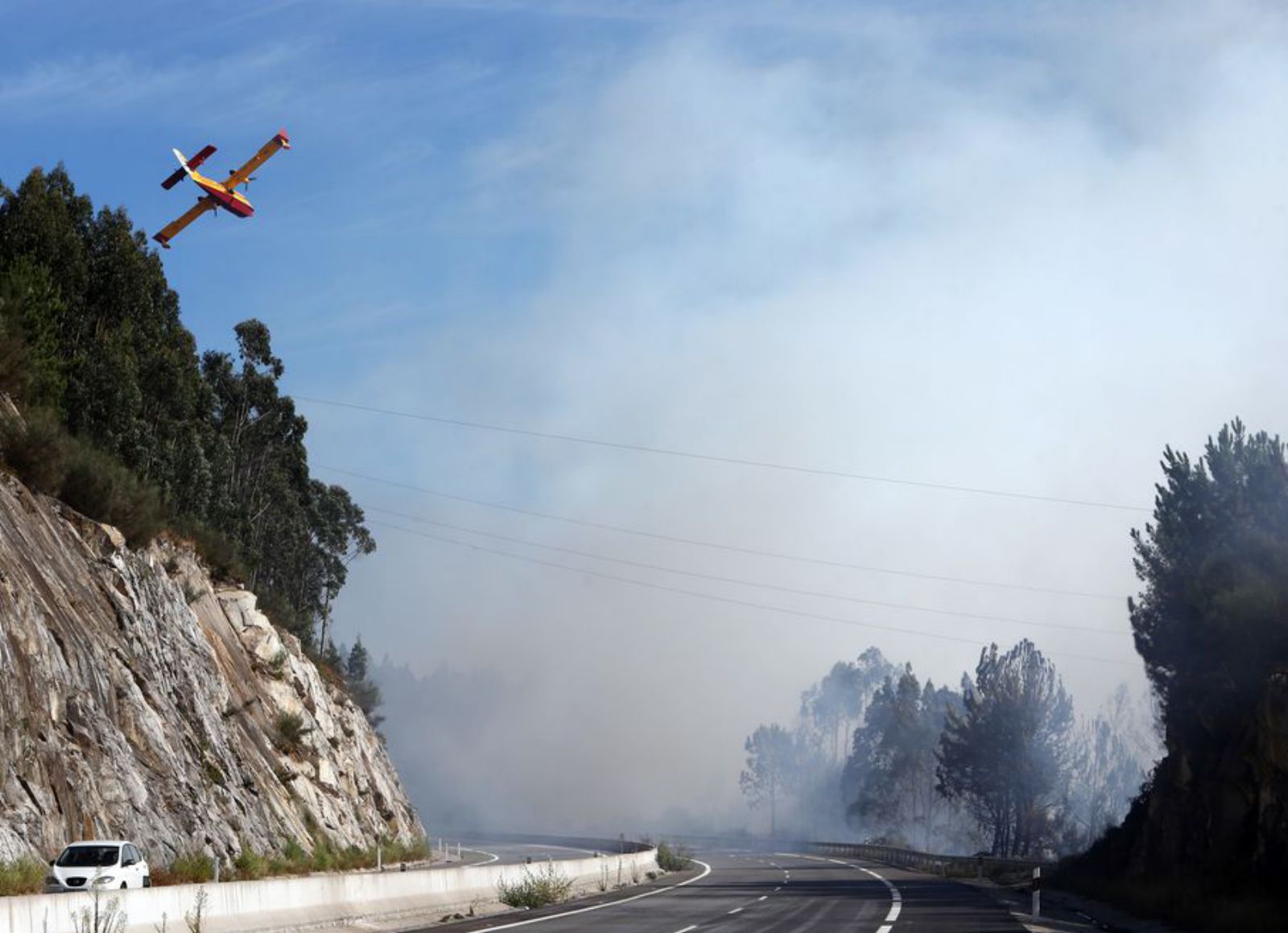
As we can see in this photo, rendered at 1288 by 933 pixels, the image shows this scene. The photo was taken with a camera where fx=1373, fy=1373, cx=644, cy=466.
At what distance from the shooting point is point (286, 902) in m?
23.0

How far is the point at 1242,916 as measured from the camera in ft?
83.0

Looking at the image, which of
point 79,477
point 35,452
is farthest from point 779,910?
point 79,477

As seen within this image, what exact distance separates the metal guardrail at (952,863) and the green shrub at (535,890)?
18534 millimetres

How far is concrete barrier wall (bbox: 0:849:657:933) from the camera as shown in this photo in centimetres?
1723

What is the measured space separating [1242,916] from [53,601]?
2893cm

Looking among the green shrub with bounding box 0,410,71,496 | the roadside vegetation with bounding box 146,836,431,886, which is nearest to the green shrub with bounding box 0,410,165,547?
the green shrub with bounding box 0,410,71,496

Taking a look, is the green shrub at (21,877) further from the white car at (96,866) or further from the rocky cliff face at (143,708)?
the rocky cliff face at (143,708)

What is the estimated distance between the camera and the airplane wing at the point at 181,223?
160 ft

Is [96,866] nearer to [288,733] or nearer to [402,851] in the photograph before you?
[288,733]

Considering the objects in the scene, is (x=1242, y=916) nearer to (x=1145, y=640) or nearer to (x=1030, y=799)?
(x=1145, y=640)

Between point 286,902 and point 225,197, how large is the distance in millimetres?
30350

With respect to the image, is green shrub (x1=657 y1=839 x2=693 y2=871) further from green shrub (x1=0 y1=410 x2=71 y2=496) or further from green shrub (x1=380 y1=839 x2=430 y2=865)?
green shrub (x1=0 y1=410 x2=71 y2=496)

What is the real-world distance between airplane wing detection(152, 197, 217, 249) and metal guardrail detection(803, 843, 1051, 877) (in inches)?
1439

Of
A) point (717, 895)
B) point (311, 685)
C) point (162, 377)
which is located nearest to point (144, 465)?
point (162, 377)
